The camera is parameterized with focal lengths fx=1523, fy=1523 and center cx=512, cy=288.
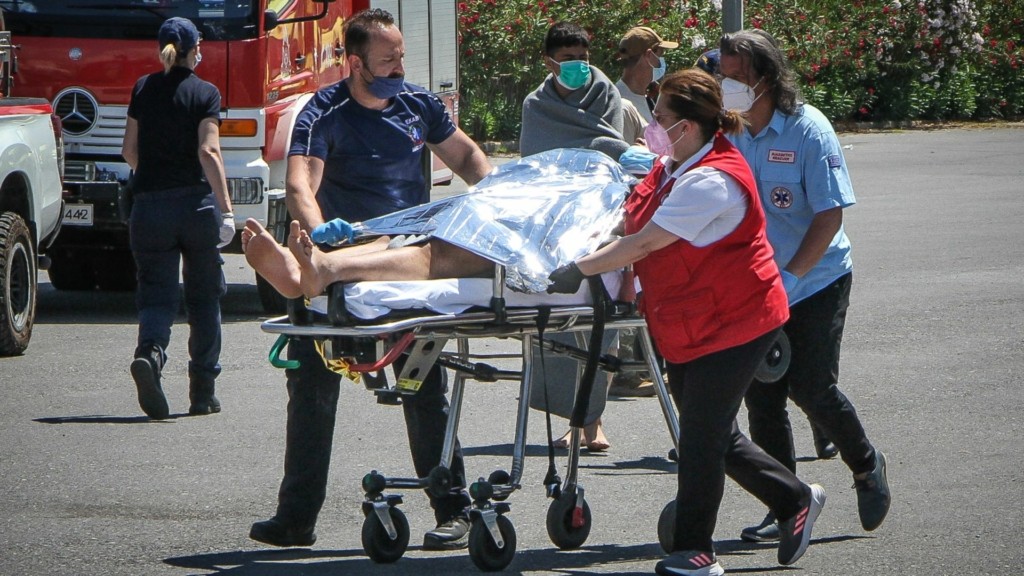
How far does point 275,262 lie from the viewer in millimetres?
4961

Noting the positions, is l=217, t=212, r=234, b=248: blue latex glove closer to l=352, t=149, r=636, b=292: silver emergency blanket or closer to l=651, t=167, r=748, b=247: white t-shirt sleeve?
l=352, t=149, r=636, b=292: silver emergency blanket

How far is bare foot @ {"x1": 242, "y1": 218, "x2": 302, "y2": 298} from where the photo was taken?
4.95m

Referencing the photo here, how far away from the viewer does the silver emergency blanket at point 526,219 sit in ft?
16.8

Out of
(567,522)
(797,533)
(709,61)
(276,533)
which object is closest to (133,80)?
(709,61)

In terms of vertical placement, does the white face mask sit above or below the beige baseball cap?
below

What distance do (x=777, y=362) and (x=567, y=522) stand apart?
0.93 m

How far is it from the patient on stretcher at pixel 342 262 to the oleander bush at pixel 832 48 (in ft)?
61.3

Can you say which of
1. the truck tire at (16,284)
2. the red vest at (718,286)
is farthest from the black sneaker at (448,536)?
the truck tire at (16,284)

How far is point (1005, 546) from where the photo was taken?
539 cm

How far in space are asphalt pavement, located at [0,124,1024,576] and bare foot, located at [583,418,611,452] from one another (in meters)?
0.05

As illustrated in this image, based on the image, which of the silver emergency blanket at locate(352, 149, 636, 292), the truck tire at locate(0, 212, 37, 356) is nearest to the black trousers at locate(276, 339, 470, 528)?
the silver emergency blanket at locate(352, 149, 636, 292)

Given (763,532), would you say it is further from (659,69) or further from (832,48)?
(832,48)

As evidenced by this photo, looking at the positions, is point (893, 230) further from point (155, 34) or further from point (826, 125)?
point (826, 125)

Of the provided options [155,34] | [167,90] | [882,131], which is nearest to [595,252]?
[167,90]
